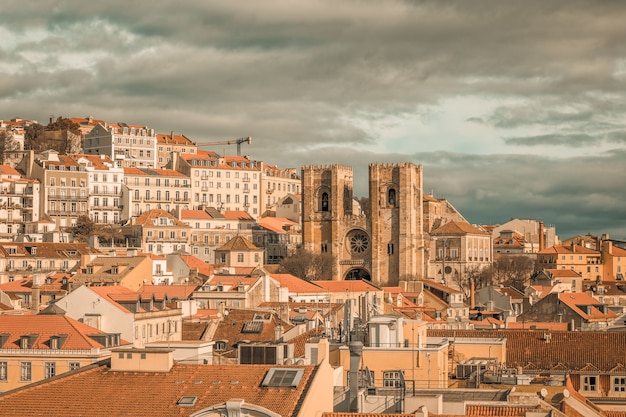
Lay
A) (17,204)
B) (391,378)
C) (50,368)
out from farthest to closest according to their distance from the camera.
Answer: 1. (17,204)
2. (50,368)
3. (391,378)

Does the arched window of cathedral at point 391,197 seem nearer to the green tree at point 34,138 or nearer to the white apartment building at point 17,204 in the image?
the white apartment building at point 17,204

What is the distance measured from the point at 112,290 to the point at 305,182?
89.7m

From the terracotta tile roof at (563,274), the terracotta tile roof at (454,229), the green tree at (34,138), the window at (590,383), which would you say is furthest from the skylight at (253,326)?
the green tree at (34,138)

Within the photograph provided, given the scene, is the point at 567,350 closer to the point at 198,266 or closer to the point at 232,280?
the point at 232,280

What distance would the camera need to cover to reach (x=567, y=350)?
4425cm

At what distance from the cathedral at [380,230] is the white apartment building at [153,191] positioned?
15750 mm

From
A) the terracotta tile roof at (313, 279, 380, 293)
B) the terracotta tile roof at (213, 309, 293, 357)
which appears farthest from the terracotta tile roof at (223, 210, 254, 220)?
the terracotta tile roof at (213, 309, 293, 357)

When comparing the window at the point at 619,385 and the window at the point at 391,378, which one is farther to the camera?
the window at the point at 619,385

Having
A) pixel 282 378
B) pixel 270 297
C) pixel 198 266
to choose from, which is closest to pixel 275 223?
pixel 198 266

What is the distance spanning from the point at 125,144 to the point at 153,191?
20.2m

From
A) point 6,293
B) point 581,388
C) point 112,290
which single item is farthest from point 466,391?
point 6,293

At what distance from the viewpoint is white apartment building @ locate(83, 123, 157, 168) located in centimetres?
17288

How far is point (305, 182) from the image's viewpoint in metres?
150

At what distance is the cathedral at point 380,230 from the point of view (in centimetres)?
14262
